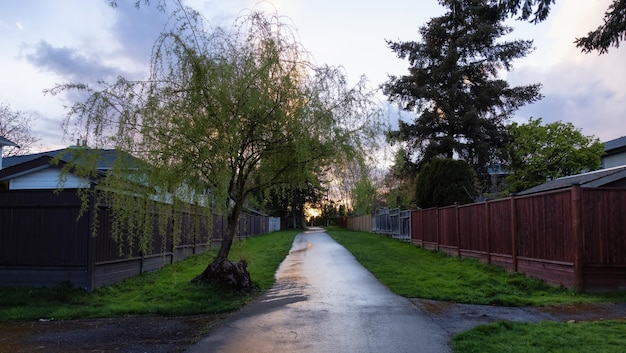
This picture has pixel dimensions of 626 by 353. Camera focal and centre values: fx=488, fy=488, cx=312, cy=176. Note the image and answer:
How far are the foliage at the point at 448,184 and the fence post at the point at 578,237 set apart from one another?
13.2 m

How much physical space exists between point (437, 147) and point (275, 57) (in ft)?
83.1

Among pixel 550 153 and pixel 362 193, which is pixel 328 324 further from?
pixel 550 153

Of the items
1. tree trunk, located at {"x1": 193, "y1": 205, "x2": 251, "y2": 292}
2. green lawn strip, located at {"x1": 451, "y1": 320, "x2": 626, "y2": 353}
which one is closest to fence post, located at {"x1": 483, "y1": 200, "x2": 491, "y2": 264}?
green lawn strip, located at {"x1": 451, "y1": 320, "x2": 626, "y2": 353}

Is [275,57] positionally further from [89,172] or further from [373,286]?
[373,286]

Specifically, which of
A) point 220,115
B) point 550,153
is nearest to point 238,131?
point 220,115

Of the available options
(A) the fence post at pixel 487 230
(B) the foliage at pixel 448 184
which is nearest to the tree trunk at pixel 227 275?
(A) the fence post at pixel 487 230

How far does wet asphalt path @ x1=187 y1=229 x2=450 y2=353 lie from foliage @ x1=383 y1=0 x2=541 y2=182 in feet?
76.1

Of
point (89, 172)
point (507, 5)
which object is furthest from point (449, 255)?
point (89, 172)

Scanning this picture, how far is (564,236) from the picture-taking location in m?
10.1

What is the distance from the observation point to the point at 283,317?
794 cm

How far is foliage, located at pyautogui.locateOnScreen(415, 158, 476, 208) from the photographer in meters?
23.4

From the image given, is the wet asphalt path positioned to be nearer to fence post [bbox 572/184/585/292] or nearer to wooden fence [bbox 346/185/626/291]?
fence post [bbox 572/184/585/292]

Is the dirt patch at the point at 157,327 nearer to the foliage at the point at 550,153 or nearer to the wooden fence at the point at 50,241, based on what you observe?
the wooden fence at the point at 50,241

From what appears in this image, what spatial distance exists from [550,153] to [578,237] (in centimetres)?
2145
